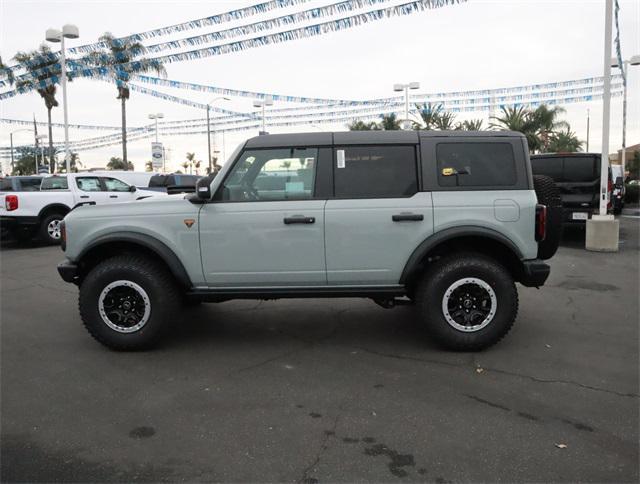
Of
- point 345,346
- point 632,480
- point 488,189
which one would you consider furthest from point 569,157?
point 632,480

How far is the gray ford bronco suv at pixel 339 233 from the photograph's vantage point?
178 inches

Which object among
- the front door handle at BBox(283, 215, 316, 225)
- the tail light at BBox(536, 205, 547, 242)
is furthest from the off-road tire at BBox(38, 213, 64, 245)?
the tail light at BBox(536, 205, 547, 242)

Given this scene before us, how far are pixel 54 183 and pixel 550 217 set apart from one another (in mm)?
11919

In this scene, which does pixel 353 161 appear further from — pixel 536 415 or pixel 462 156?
pixel 536 415

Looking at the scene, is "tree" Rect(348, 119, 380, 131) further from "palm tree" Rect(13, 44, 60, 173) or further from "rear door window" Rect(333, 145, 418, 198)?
"rear door window" Rect(333, 145, 418, 198)

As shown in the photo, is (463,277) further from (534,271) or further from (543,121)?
(543,121)

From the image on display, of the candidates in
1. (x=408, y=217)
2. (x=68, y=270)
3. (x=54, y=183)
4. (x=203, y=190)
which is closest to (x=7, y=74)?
(x=54, y=183)

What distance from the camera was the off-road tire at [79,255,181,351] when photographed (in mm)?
4641

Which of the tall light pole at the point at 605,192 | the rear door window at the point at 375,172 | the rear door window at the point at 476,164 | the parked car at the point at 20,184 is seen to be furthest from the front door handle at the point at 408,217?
the parked car at the point at 20,184

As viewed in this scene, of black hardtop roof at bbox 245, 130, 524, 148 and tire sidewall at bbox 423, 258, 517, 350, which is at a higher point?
black hardtop roof at bbox 245, 130, 524, 148

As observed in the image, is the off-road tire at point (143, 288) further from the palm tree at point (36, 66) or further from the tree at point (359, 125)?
the tree at point (359, 125)

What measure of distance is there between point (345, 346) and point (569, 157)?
9.17m

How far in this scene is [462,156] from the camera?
15.2 feet

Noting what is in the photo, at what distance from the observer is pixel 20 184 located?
13219 mm
